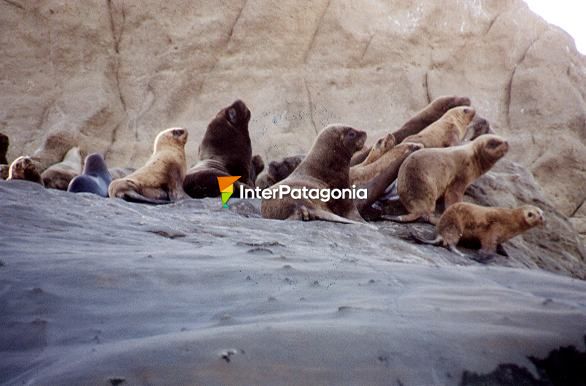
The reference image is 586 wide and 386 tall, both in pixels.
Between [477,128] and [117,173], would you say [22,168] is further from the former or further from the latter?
[477,128]

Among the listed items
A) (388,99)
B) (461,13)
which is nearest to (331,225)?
(388,99)

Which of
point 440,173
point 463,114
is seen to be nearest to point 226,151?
point 463,114

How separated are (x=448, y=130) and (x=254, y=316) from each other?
671 centimetres

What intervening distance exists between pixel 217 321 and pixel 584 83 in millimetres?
13562

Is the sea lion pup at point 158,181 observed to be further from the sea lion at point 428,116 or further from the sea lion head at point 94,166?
the sea lion at point 428,116

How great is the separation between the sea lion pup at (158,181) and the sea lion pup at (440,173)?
8.36ft

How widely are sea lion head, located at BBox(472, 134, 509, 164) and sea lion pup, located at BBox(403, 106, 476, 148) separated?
98cm

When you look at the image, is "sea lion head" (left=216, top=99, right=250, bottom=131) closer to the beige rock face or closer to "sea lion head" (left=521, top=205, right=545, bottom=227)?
the beige rock face

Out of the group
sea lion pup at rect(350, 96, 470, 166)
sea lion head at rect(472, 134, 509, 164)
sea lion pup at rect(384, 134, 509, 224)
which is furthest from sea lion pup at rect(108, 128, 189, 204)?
sea lion head at rect(472, 134, 509, 164)

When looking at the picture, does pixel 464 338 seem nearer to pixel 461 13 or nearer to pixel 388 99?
pixel 388 99

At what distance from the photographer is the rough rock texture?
3.90 ft

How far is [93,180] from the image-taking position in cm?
791

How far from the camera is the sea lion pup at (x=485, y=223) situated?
5.59m

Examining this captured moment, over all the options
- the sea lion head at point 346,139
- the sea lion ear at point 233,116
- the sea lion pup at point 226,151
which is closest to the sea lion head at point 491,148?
the sea lion head at point 346,139
